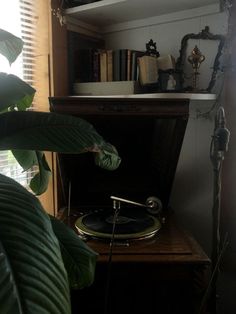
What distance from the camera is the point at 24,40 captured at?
1510 millimetres

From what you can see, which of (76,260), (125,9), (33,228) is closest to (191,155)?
(125,9)

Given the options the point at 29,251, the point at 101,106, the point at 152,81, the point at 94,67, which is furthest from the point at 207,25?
the point at 29,251

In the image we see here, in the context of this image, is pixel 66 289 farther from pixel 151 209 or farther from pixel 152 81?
pixel 152 81

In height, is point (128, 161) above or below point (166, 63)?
below

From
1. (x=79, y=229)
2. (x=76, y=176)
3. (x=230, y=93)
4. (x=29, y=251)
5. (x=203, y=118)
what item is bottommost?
(x=79, y=229)

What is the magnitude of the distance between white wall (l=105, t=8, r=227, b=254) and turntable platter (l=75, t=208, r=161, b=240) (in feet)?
1.16

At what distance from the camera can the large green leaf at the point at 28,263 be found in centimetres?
31

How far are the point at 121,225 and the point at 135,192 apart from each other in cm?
26

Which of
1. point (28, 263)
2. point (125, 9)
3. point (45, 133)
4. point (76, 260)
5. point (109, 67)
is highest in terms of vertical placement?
point (125, 9)

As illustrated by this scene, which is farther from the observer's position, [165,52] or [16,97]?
[165,52]

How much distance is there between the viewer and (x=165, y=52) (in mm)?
1548

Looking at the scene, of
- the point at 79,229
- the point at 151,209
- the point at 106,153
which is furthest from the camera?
the point at 151,209

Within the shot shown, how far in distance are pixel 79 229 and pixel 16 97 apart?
0.67m

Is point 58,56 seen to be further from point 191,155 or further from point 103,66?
point 191,155
